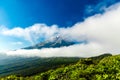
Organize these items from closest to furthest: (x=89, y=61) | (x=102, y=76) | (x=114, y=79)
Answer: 1. (x=114, y=79)
2. (x=102, y=76)
3. (x=89, y=61)

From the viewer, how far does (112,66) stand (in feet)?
104

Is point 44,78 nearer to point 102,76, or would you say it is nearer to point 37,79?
point 37,79

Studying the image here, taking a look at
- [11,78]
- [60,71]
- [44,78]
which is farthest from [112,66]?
[11,78]

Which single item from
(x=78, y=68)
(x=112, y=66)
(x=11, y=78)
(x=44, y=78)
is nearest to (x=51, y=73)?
(x=44, y=78)

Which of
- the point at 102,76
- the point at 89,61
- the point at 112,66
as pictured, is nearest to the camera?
the point at 102,76

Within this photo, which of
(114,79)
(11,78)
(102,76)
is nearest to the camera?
(114,79)

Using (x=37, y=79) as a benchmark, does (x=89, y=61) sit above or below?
above

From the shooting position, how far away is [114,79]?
27.3 metres

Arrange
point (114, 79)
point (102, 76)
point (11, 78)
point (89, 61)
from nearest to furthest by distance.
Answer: point (114, 79)
point (102, 76)
point (11, 78)
point (89, 61)

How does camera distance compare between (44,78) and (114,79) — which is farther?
(44,78)

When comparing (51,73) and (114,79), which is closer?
(114,79)

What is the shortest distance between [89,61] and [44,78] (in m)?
9.56

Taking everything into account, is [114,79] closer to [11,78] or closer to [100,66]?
[100,66]

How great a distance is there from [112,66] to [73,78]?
18.8 feet
